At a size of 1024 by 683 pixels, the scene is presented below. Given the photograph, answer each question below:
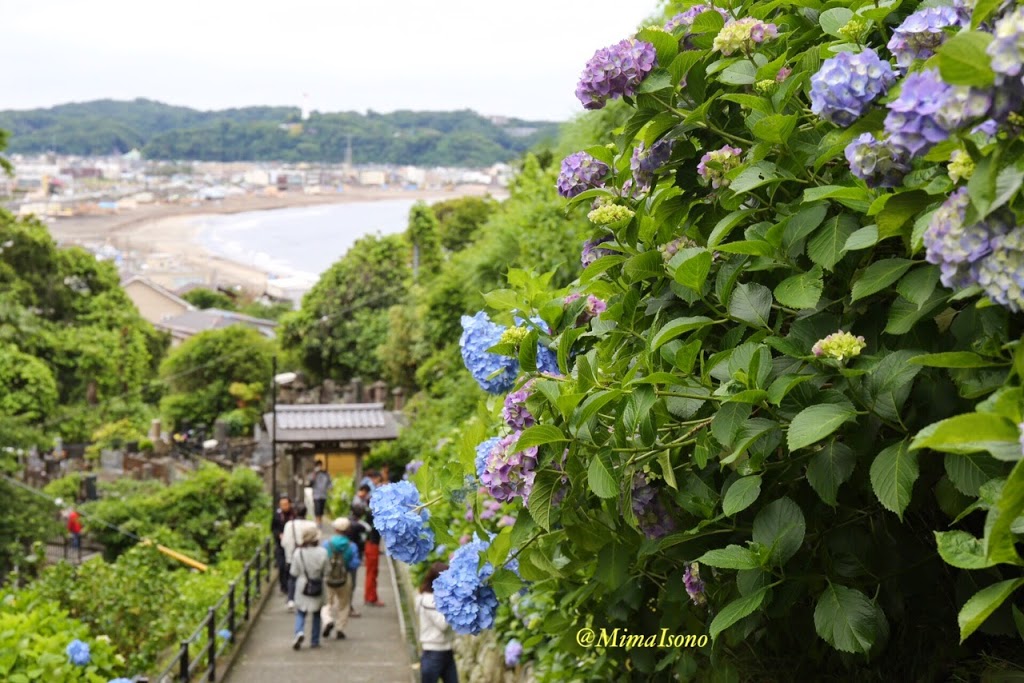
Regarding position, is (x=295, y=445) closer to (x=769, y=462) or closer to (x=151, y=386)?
(x=769, y=462)

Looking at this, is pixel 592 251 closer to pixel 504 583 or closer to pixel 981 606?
pixel 504 583

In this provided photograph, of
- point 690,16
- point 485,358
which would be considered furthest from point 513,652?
point 690,16

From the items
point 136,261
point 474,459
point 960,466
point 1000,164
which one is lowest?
point 136,261

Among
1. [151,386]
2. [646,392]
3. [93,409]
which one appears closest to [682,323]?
[646,392]

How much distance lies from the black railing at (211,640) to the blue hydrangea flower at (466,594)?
3615mm

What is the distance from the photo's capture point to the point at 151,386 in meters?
53.8

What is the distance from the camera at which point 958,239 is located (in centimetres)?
161

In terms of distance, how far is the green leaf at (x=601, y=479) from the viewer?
93.7 inches

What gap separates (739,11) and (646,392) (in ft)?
3.73

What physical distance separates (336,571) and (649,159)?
790 centimetres

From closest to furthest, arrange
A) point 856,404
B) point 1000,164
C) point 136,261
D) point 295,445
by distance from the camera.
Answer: point 1000,164, point 856,404, point 295,445, point 136,261

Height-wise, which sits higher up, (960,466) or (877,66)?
(877,66)

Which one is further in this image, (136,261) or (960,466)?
(136,261)

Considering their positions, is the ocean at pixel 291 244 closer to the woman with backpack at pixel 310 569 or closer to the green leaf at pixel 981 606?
the woman with backpack at pixel 310 569
